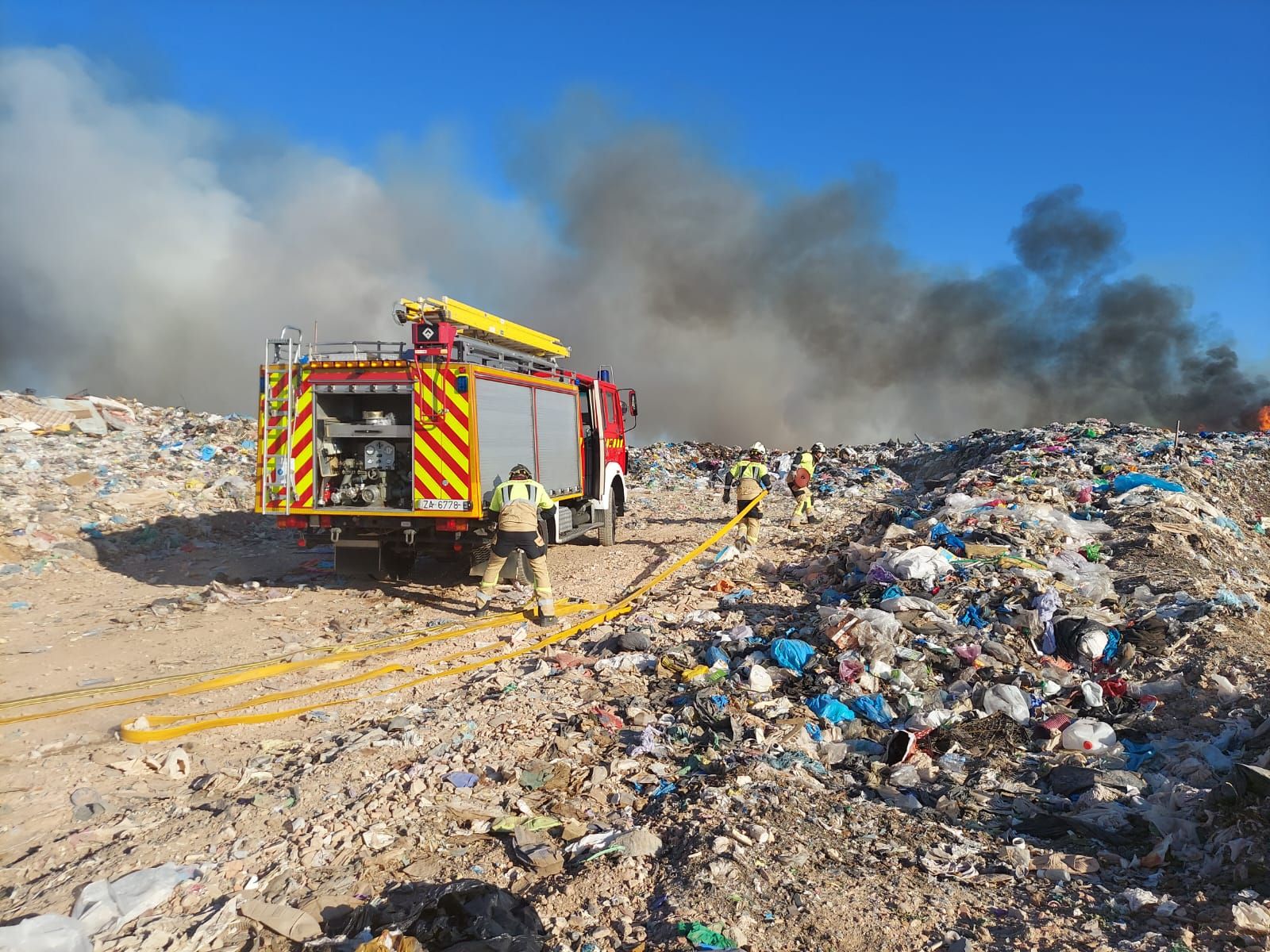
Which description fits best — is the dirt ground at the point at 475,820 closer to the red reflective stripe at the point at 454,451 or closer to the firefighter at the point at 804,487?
the red reflective stripe at the point at 454,451

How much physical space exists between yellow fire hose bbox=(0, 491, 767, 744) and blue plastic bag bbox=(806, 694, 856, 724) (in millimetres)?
2203

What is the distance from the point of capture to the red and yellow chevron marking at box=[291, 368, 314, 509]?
24.2ft

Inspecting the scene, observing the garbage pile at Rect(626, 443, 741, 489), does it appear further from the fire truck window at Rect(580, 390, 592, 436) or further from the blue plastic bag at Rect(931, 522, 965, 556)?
the blue plastic bag at Rect(931, 522, 965, 556)

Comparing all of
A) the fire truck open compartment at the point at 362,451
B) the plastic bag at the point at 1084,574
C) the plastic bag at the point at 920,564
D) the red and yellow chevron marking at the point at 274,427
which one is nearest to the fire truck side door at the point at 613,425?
the fire truck open compartment at the point at 362,451

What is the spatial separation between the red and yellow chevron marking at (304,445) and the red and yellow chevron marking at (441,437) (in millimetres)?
1057

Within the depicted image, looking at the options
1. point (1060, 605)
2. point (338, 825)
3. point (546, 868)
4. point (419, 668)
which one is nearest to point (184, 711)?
point (419, 668)

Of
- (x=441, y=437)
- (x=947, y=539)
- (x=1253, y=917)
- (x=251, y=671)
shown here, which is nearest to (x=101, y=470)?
(x=441, y=437)

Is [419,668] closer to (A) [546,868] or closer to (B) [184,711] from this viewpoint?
(B) [184,711]

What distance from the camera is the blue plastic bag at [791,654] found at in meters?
5.33

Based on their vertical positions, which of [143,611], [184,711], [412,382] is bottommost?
[184,711]

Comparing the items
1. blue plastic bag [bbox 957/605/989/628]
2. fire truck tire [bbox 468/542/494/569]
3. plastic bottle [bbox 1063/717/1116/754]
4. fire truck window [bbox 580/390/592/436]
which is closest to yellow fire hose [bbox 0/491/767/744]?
fire truck tire [bbox 468/542/494/569]

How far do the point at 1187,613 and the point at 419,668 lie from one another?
5.70 m

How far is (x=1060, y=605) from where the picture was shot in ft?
20.2

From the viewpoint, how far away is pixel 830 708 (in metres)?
4.70
